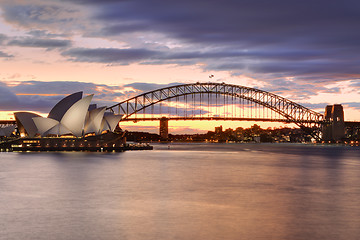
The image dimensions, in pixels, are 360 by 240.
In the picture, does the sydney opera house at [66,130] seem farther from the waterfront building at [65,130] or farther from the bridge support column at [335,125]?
the bridge support column at [335,125]

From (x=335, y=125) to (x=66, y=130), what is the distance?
3188 inches

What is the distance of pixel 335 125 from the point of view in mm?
132500

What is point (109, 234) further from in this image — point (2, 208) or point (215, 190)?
point (215, 190)

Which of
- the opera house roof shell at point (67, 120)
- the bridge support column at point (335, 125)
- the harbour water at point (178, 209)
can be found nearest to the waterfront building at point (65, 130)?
the opera house roof shell at point (67, 120)

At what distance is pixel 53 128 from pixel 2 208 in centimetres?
6872

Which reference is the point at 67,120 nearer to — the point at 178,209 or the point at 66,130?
the point at 66,130

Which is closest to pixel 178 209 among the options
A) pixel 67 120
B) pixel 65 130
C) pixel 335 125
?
pixel 67 120

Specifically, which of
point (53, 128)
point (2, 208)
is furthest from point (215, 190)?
point (53, 128)

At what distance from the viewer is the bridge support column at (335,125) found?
131500 millimetres

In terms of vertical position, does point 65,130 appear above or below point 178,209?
above

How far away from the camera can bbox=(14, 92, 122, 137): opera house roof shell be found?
80250mm

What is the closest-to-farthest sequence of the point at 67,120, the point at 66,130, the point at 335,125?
the point at 67,120, the point at 66,130, the point at 335,125

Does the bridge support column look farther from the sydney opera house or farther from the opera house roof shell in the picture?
the opera house roof shell

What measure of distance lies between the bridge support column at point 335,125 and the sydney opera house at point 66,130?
227 ft
